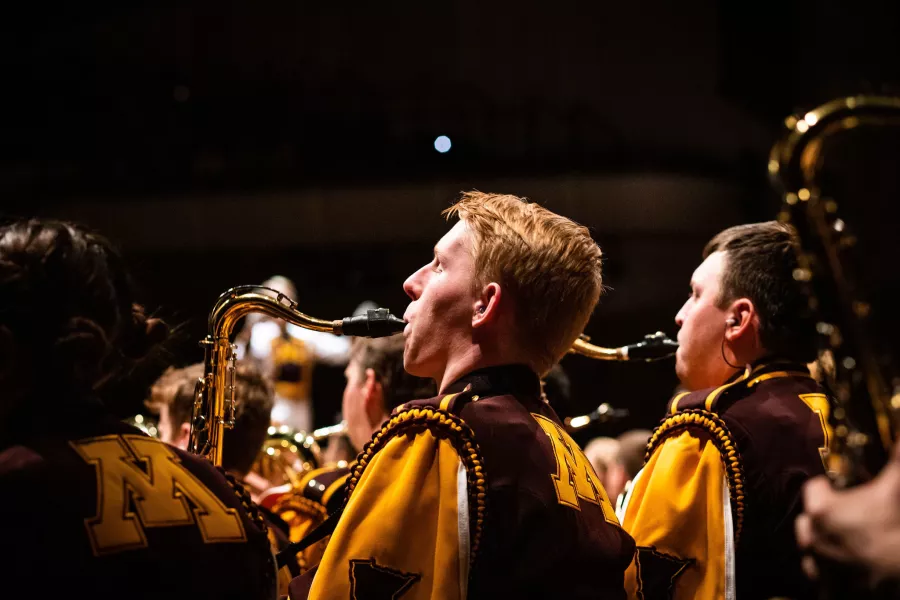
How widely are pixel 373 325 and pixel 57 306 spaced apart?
94 centimetres

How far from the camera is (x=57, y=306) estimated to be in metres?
1.42

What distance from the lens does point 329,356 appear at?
19.8 ft

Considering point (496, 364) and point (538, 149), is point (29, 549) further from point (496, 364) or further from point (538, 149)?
point (538, 149)

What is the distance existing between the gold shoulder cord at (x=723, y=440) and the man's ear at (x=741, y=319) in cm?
27

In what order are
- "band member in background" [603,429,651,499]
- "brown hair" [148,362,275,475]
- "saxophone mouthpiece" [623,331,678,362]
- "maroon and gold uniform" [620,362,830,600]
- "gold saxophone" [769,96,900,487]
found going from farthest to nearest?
"band member in background" [603,429,651,499] < "brown hair" [148,362,275,475] < "saxophone mouthpiece" [623,331,678,362] < "maroon and gold uniform" [620,362,830,600] < "gold saxophone" [769,96,900,487]

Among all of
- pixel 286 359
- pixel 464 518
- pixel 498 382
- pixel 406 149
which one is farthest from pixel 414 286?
pixel 406 149

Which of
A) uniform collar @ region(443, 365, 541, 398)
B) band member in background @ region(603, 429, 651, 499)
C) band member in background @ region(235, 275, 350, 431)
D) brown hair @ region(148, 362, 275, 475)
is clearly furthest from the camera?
band member in background @ region(235, 275, 350, 431)

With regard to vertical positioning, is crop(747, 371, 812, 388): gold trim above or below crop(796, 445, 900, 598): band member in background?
below

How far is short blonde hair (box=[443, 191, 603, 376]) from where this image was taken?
1.97 metres

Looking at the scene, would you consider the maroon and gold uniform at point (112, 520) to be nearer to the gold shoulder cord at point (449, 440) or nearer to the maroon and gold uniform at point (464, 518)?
the maroon and gold uniform at point (464, 518)

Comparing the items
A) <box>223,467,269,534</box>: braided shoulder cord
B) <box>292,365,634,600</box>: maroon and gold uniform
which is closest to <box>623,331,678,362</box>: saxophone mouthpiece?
<box>292,365,634,600</box>: maroon and gold uniform

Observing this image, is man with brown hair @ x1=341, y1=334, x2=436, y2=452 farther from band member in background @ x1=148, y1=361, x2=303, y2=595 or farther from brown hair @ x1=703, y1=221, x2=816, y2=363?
brown hair @ x1=703, y1=221, x2=816, y2=363

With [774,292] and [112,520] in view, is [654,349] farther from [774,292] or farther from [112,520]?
[112,520]

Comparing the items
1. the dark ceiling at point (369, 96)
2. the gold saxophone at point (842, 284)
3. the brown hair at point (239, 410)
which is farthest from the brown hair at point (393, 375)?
the dark ceiling at point (369, 96)
